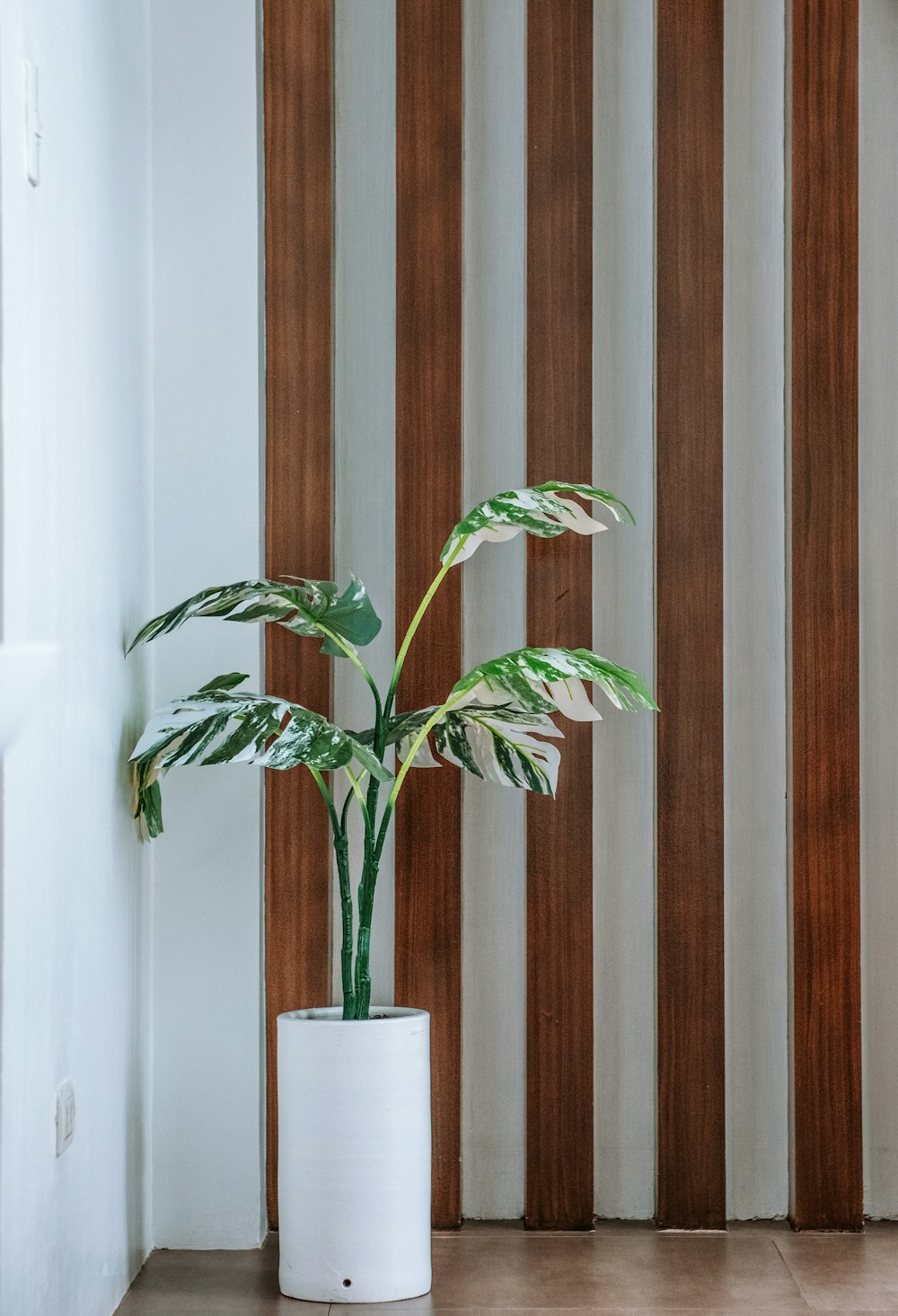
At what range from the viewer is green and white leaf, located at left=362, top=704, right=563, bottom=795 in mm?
1956

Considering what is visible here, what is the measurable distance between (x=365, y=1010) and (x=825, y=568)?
114 centimetres

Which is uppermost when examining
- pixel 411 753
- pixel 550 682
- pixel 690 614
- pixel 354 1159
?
pixel 690 614

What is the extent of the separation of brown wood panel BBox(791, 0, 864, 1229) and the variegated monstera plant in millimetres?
500

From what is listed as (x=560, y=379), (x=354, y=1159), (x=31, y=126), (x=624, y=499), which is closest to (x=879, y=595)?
(x=624, y=499)

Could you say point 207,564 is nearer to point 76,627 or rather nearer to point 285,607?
point 285,607

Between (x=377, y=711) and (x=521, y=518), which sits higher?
(x=521, y=518)

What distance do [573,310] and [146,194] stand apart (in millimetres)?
799

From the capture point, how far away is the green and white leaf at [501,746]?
1956 mm

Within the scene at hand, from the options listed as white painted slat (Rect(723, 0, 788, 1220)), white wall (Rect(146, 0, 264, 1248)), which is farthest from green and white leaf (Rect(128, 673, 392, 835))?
white painted slat (Rect(723, 0, 788, 1220))

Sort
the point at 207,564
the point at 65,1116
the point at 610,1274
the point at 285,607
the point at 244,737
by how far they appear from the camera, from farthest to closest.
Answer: the point at 207,564, the point at 610,1274, the point at 285,607, the point at 244,737, the point at 65,1116

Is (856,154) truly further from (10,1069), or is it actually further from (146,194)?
(10,1069)

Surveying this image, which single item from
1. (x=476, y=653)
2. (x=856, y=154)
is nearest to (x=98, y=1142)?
(x=476, y=653)

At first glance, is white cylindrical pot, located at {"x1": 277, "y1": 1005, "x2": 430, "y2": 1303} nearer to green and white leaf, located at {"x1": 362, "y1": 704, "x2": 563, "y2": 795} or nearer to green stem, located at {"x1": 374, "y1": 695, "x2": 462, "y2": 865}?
green stem, located at {"x1": 374, "y1": 695, "x2": 462, "y2": 865}

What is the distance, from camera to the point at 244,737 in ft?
6.01
